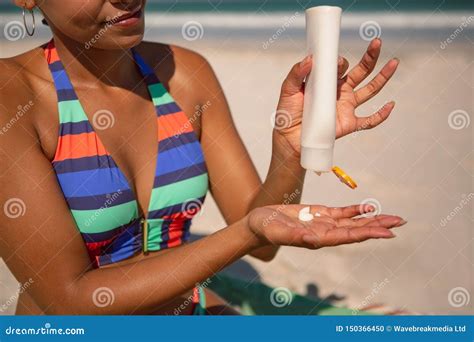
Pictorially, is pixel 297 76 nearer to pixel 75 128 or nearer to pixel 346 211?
pixel 346 211

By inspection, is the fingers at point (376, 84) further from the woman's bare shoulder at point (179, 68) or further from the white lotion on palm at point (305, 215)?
the woman's bare shoulder at point (179, 68)

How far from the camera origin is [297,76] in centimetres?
131

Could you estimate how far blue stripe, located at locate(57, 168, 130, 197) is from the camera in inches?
55.6

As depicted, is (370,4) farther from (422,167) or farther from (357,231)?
(357,231)

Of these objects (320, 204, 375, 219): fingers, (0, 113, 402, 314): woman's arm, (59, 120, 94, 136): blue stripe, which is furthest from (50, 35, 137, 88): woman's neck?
(320, 204, 375, 219): fingers

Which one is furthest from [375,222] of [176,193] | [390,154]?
[390,154]

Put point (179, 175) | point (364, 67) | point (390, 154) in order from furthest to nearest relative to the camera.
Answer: point (390, 154)
point (179, 175)
point (364, 67)

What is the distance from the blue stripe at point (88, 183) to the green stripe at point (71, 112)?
0.44 ft

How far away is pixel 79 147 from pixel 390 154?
2293 mm

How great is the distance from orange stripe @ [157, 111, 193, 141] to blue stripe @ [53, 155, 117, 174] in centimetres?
18

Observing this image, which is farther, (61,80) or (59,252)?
(61,80)

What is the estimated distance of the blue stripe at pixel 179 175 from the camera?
5.05ft

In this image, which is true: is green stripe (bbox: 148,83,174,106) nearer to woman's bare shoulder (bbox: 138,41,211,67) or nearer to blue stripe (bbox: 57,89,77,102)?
woman's bare shoulder (bbox: 138,41,211,67)
